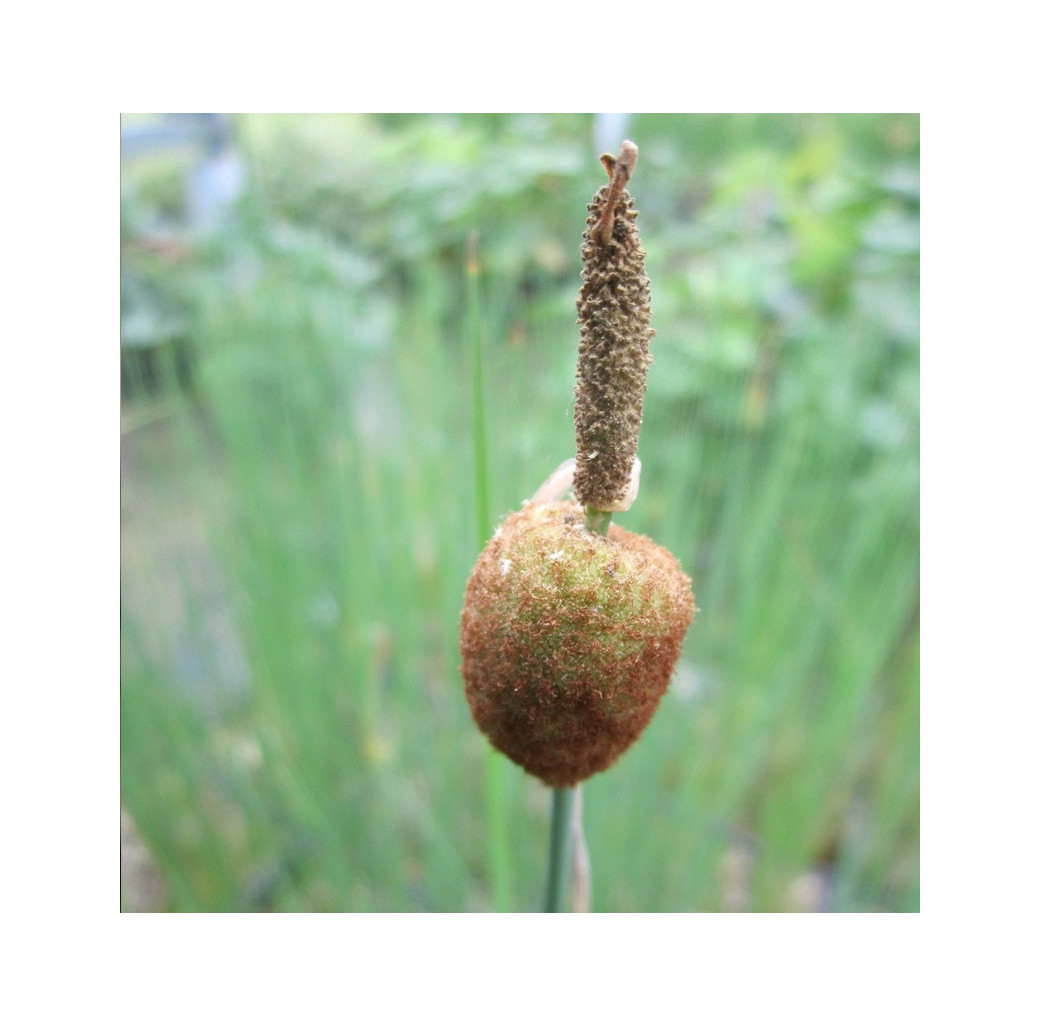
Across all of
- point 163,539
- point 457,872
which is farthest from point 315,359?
point 457,872

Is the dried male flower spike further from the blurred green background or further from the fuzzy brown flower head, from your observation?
the blurred green background

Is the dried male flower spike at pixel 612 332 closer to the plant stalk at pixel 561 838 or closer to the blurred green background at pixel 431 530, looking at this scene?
the plant stalk at pixel 561 838

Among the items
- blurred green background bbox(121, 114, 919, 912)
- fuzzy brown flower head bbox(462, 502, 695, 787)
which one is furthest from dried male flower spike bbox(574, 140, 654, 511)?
blurred green background bbox(121, 114, 919, 912)

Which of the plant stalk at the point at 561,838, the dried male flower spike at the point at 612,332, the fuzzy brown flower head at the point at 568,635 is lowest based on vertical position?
the plant stalk at the point at 561,838

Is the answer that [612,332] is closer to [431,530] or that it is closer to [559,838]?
[559,838]

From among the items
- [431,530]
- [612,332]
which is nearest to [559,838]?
[612,332]

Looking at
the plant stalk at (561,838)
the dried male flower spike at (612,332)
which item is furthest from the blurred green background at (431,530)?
the dried male flower spike at (612,332)
